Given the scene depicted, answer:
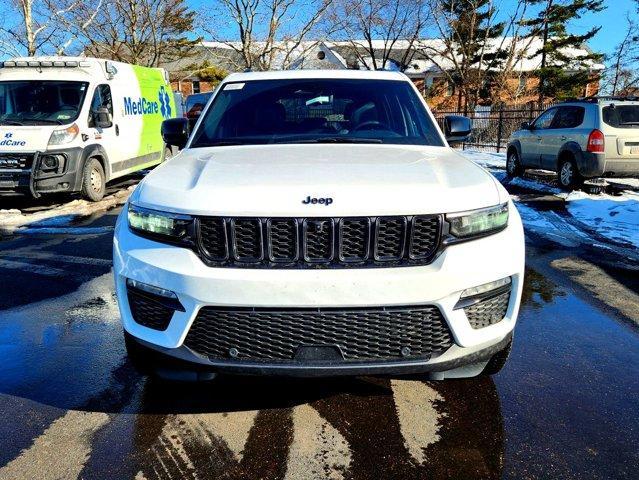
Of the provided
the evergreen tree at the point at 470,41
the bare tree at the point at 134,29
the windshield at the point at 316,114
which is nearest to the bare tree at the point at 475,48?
the evergreen tree at the point at 470,41

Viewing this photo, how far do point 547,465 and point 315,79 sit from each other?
3067mm

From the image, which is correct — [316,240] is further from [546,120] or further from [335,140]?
[546,120]

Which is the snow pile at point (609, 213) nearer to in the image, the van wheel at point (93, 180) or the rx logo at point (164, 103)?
the van wheel at point (93, 180)

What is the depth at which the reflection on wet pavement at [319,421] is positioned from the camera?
2.37 meters

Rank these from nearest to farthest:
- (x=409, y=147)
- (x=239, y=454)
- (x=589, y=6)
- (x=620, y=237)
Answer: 1. (x=239, y=454)
2. (x=409, y=147)
3. (x=620, y=237)
4. (x=589, y=6)

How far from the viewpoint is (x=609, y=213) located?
8.48 metres

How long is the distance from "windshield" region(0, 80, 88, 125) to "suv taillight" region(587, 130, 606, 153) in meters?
9.39

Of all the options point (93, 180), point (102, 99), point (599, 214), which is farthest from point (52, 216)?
point (599, 214)

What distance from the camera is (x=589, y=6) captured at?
35344mm

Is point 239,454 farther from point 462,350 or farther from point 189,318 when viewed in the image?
point 462,350

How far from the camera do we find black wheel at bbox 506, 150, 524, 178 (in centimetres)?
1298

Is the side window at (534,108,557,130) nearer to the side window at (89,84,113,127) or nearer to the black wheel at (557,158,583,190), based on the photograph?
the black wheel at (557,158,583,190)

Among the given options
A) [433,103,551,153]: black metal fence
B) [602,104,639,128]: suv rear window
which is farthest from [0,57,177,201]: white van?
[433,103,551,153]: black metal fence

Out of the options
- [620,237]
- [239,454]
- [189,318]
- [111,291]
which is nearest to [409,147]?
[189,318]
